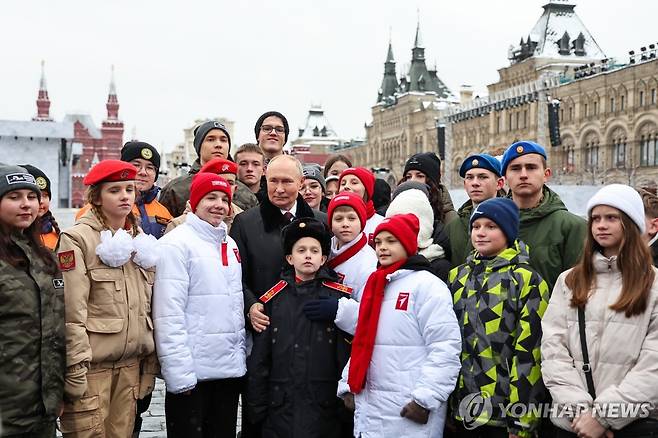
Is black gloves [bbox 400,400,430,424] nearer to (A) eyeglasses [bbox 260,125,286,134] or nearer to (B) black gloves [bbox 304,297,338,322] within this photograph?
(B) black gloves [bbox 304,297,338,322]

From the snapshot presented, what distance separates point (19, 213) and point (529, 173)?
263 cm

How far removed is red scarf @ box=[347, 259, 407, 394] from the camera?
11.3 ft

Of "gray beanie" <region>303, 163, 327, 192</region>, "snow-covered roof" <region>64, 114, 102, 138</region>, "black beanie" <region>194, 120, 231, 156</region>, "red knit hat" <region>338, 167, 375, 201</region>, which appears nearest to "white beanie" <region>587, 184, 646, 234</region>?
"red knit hat" <region>338, 167, 375, 201</region>

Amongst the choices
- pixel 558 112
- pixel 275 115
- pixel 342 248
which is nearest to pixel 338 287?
pixel 342 248

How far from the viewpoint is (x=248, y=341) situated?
397 centimetres

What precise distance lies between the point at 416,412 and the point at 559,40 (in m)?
54.0

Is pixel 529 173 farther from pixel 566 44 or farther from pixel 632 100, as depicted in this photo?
pixel 566 44

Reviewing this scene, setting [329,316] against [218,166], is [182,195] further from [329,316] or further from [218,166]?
[329,316]

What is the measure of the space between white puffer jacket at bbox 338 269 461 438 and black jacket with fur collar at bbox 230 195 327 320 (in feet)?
2.57

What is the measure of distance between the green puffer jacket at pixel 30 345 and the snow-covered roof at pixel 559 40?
52647mm

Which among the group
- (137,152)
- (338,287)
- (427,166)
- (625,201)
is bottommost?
(338,287)

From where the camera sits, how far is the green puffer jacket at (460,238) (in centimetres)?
407

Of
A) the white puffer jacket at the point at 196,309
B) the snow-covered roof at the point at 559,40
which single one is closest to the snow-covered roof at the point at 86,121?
the snow-covered roof at the point at 559,40

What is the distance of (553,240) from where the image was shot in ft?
12.0
